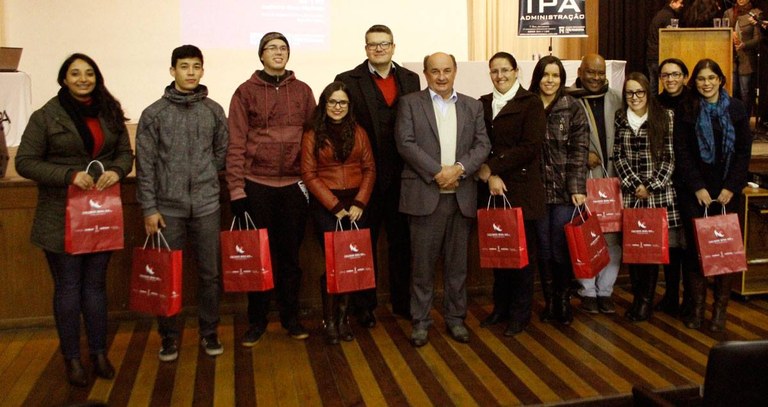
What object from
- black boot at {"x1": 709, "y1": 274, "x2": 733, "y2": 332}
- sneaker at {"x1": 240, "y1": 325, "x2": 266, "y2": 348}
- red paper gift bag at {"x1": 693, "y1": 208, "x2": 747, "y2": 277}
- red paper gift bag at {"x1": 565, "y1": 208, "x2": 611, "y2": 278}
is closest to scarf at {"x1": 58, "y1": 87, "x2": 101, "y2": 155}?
sneaker at {"x1": 240, "y1": 325, "x2": 266, "y2": 348}

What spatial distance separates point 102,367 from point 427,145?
181 cm

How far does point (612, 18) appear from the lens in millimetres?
8680

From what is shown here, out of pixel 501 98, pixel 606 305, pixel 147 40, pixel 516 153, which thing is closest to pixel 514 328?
pixel 606 305

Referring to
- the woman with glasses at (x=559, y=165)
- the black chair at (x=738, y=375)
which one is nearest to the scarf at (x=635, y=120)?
the woman with glasses at (x=559, y=165)

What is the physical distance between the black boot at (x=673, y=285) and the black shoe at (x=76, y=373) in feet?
10.0

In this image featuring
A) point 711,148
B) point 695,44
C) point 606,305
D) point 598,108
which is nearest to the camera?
point 711,148

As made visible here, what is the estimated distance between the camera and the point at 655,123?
3.87 m

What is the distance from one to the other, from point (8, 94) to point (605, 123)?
4888 mm

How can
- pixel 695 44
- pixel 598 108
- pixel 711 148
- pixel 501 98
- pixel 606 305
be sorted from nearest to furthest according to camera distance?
pixel 501 98, pixel 711 148, pixel 598 108, pixel 606 305, pixel 695 44

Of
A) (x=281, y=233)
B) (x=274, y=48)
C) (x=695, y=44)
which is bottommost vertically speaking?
(x=281, y=233)

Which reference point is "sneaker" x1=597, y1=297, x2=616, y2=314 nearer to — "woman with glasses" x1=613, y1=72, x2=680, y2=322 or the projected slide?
"woman with glasses" x1=613, y1=72, x2=680, y2=322

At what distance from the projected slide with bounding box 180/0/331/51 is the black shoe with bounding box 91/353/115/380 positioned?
526cm

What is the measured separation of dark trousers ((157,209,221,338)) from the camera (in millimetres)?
3428

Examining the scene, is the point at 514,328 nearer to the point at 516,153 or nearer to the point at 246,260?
the point at 516,153
